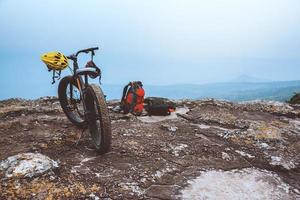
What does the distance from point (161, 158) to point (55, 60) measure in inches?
133

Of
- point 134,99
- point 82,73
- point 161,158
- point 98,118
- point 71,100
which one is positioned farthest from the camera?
point 134,99

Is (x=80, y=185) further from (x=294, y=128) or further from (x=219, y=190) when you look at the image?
(x=294, y=128)

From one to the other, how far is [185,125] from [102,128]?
381cm

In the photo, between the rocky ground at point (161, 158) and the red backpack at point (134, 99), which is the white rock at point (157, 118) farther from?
the red backpack at point (134, 99)

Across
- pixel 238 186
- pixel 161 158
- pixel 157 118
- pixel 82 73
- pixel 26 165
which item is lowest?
pixel 238 186

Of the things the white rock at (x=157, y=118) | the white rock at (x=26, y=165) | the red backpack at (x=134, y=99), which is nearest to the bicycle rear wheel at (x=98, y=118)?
the white rock at (x=26, y=165)

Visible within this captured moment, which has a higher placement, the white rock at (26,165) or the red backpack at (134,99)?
the red backpack at (134,99)

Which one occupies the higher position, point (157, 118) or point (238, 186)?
point (157, 118)

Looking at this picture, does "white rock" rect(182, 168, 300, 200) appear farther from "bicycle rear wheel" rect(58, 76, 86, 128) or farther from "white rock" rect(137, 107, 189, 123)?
"white rock" rect(137, 107, 189, 123)

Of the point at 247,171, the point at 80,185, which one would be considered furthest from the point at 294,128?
the point at 80,185

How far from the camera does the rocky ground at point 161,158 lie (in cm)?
580

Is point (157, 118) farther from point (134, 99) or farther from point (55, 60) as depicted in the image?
point (55, 60)

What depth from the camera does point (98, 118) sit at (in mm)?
7398

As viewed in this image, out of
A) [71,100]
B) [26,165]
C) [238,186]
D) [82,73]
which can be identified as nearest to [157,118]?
[71,100]
